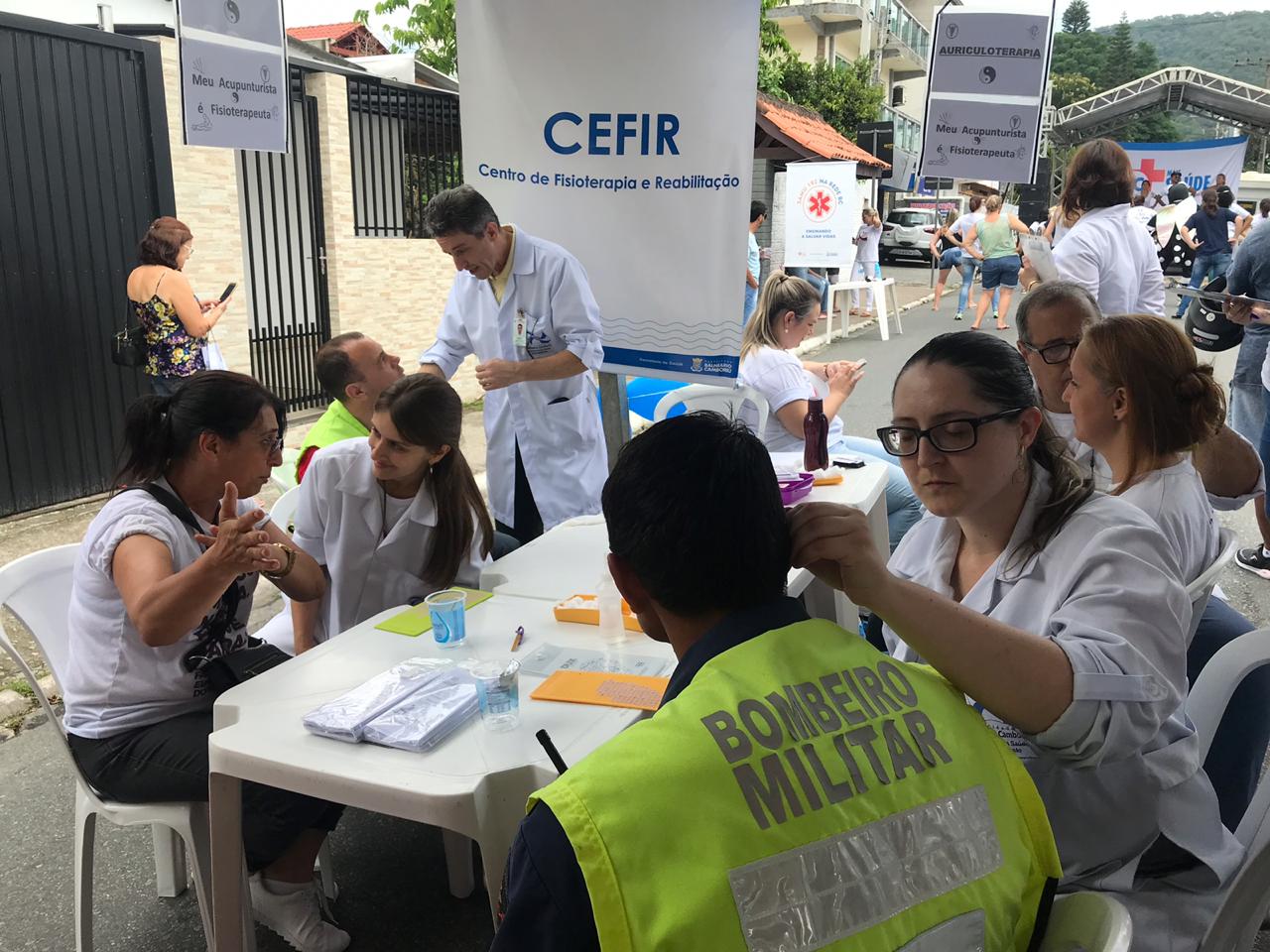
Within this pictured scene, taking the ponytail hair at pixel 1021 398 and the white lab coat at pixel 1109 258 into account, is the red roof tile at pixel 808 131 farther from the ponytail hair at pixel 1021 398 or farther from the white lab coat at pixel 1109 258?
the ponytail hair at pixel 1021 398

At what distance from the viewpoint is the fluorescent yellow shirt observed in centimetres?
369

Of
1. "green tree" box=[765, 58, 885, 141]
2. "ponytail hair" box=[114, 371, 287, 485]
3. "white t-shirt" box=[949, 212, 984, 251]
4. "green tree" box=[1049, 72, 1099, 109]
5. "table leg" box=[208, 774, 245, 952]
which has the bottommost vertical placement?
"table leg" box=[208, 774, 245, 952]

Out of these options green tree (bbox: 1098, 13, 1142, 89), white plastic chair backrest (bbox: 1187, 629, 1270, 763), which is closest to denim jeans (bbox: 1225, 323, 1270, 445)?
white plastic chair backrest (bbox: 1187, 629, 1270, 763)

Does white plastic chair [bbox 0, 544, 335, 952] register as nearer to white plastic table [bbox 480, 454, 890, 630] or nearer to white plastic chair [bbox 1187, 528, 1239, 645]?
white plastic table [bbox 480, 454, 890, 630]

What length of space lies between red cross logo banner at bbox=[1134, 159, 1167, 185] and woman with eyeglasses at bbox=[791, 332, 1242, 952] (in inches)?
819

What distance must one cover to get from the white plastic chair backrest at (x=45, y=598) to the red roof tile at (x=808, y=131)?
38.7ft

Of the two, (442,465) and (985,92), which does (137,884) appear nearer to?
(442,465)

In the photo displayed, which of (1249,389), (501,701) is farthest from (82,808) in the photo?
(1249,389)

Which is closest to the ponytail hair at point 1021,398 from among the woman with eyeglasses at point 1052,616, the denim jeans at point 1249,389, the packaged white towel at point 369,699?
the woman with eyeglasses at point 1052,616

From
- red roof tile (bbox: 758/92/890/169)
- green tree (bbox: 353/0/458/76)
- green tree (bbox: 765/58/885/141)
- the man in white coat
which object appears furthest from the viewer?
green tree (bbox: 765/58/885/141)

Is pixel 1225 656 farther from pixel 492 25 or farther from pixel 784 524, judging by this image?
pixel 492 25

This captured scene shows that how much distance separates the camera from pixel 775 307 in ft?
14.6

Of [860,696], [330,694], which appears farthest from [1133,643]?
[330,694]

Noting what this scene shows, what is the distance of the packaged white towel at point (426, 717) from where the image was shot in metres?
1.79
